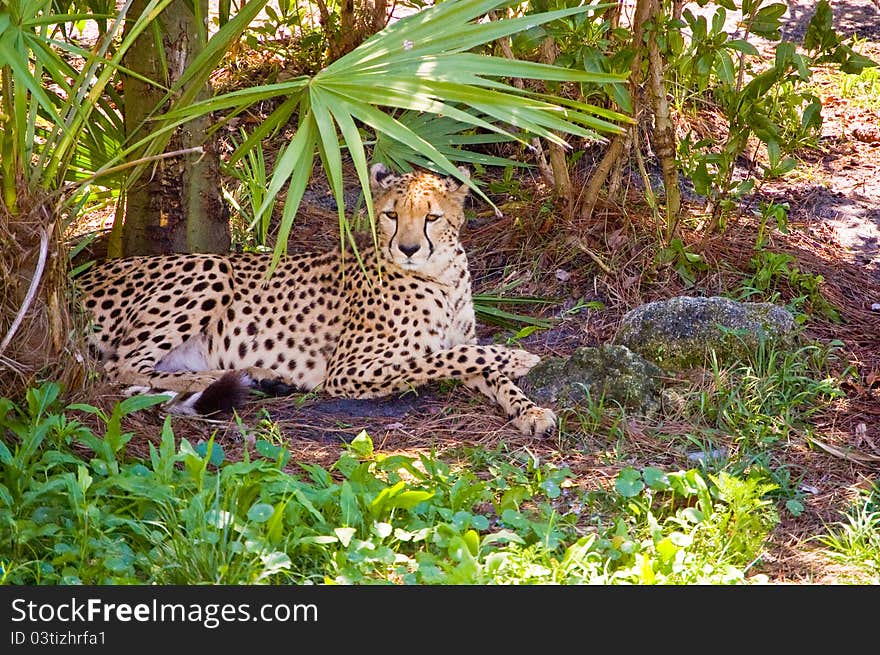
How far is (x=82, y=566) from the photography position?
137 inches

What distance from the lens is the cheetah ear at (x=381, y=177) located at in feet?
18.6

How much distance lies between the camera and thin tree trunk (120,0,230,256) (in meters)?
5.75

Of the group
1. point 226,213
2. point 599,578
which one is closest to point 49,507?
point 599,578

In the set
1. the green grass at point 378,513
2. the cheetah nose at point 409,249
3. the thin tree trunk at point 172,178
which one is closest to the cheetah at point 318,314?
the cheetah nose at point 409,249

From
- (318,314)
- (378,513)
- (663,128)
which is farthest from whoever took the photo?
(663,128)

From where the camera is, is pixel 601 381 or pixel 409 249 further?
pixel 409 249

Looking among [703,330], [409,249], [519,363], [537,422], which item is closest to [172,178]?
[409,249]

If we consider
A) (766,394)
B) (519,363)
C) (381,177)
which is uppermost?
(381,177)

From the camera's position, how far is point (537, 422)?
485 centimetres

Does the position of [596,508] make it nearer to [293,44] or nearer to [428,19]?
[428,19]

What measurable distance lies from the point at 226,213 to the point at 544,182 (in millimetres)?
1886

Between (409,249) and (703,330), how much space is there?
1.39 meters

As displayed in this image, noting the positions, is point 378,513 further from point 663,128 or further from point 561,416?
point 663,128

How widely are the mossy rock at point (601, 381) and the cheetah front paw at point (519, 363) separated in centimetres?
14
